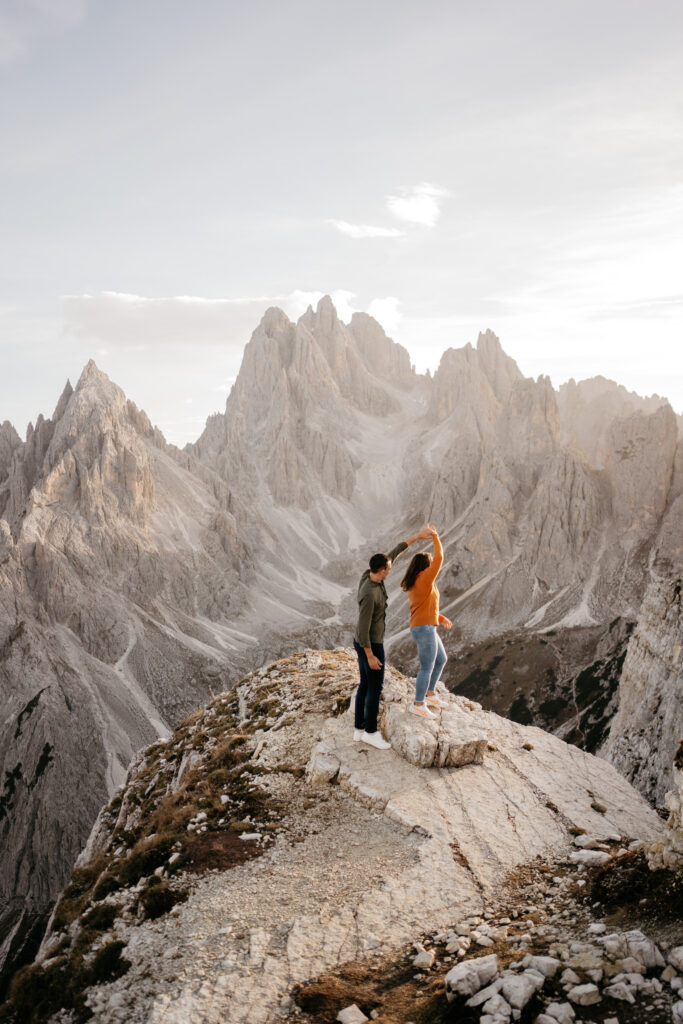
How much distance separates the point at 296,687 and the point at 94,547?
117 meters

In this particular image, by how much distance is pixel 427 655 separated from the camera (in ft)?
46.5

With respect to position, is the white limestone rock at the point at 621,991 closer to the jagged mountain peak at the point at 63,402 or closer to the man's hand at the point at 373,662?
the man's hand at the point at 373,662

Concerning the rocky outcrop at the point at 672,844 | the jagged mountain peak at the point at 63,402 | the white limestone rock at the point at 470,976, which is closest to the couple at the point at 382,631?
the rocky outcrop at the point at 672,844

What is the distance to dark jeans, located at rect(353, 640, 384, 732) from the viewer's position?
13.6 metres

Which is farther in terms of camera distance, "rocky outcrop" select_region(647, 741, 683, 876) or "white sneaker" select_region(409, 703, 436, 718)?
"white sneaker" select_region(409, 703, 436, 718)

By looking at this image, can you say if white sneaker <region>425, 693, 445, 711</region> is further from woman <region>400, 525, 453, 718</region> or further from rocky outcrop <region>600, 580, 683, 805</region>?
rocky outcrop <region>600, 580, 683, 805</region>

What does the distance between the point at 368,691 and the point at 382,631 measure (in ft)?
4.86

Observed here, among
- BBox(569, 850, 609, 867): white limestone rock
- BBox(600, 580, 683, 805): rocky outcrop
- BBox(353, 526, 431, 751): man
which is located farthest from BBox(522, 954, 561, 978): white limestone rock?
BBox(600, 580, 683, 805): rocky outcrop

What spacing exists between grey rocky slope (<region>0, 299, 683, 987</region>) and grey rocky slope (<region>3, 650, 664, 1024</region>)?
7420 cm

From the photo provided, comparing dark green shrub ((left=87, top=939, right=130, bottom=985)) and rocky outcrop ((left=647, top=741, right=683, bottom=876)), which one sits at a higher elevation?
rocky outcrop ((left=647, top=741, right=683, bottom=876))

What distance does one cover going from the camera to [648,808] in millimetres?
14672

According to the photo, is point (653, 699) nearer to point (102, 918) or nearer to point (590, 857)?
point (590, 857)

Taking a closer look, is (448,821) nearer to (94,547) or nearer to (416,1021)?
(416,1021)

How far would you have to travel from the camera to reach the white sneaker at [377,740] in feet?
45.3
